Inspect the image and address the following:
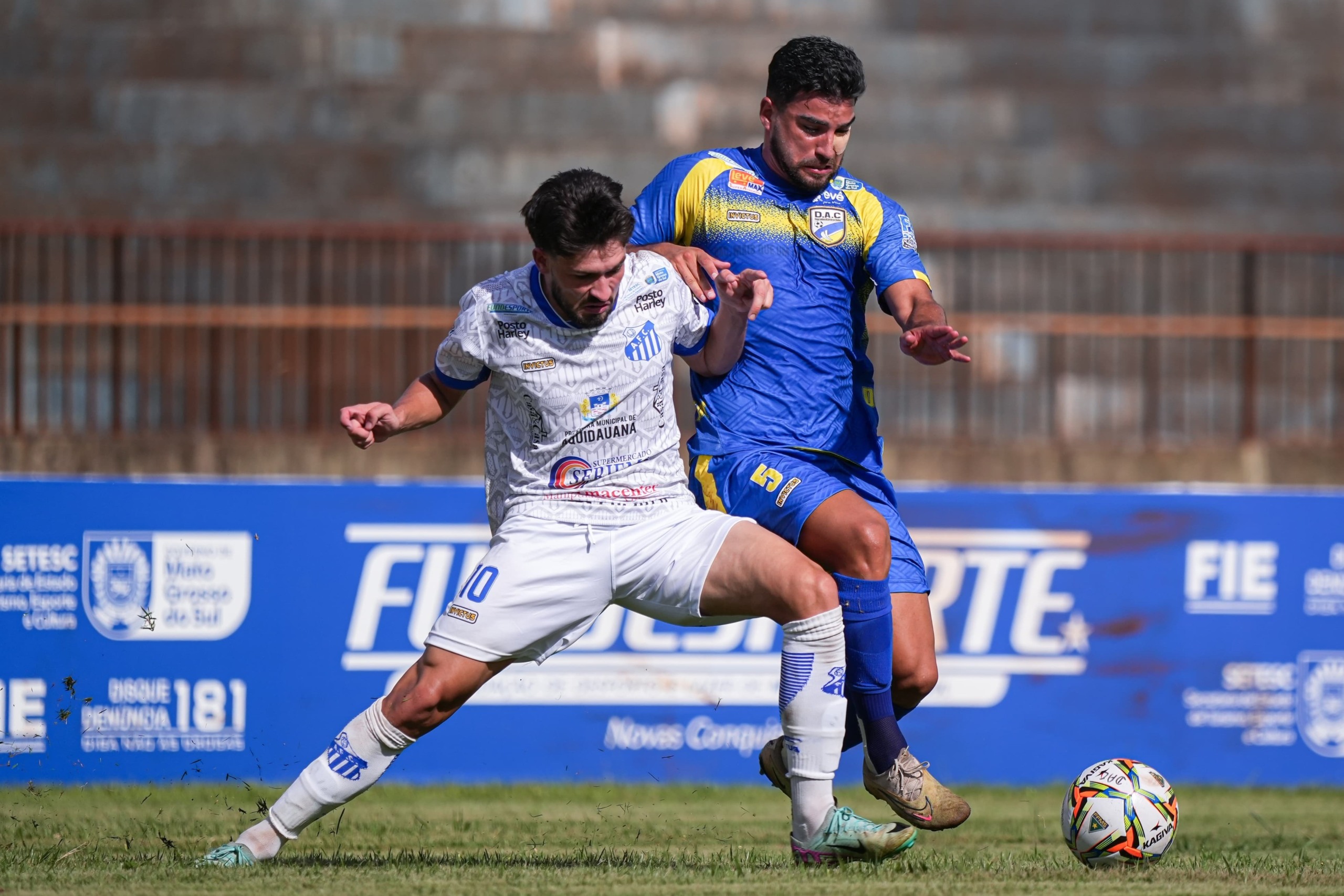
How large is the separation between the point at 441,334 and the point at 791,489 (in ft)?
23.9

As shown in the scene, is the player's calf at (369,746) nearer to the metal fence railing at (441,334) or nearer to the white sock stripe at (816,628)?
the white sock stripe at (816,628)

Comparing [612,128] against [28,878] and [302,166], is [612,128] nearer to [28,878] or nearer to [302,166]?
[302,166]

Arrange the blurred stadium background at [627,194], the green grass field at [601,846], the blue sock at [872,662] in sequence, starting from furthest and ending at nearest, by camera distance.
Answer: the blurred stadium background at [627,194]
the blue sock at [872,662]
the green grass field at [601,846]

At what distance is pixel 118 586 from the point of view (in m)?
8.73

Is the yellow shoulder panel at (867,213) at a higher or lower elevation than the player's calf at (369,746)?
higher

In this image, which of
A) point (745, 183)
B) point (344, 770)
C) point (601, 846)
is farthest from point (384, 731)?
point (745, 183)

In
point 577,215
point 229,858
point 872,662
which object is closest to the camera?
point 577,215

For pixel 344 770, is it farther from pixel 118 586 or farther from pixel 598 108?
pixel 598 108

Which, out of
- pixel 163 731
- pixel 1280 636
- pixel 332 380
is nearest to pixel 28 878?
pixel 163 731

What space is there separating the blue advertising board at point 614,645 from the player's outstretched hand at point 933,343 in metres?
4.04

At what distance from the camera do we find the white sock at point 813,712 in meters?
5.23

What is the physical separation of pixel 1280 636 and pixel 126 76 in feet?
36.3

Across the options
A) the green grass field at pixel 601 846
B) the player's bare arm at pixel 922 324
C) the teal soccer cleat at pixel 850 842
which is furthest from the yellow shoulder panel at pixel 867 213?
the green grass field at pixel 601 846

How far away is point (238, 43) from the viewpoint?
593 inches
